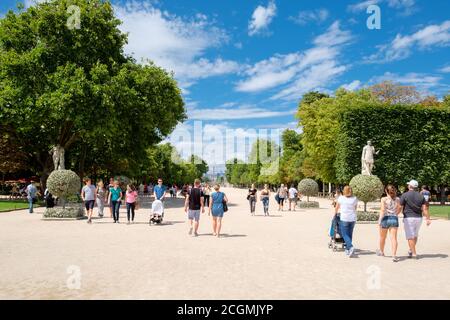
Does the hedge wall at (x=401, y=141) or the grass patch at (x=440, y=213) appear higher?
the hedge wall at (x=401, y=141)

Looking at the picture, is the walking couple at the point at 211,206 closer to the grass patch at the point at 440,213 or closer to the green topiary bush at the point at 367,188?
the green topiary bush at the point at 367,188

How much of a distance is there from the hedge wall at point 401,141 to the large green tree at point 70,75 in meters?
19.1

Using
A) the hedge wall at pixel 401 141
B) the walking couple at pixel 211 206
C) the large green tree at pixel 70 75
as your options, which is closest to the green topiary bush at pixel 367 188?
the walking couple at pixel 211 206

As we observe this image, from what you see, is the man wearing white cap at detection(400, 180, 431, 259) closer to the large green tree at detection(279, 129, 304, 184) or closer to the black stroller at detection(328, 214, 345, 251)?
the black stroller at detection(328, 214, 345, 251)

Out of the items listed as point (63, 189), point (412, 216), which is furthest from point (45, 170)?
point (412, 216)

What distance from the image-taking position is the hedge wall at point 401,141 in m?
39.0

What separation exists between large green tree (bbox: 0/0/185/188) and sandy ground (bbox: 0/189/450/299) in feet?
50.4

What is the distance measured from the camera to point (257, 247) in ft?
39.6

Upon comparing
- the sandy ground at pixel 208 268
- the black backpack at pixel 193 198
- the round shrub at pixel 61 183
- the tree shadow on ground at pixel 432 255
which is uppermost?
the round shrub at pixel 61 183

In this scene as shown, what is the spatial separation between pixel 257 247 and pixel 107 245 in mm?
4412

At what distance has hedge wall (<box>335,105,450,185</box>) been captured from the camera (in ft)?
128

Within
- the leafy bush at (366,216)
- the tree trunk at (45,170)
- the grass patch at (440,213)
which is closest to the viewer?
the leafy bush at (366,216)
